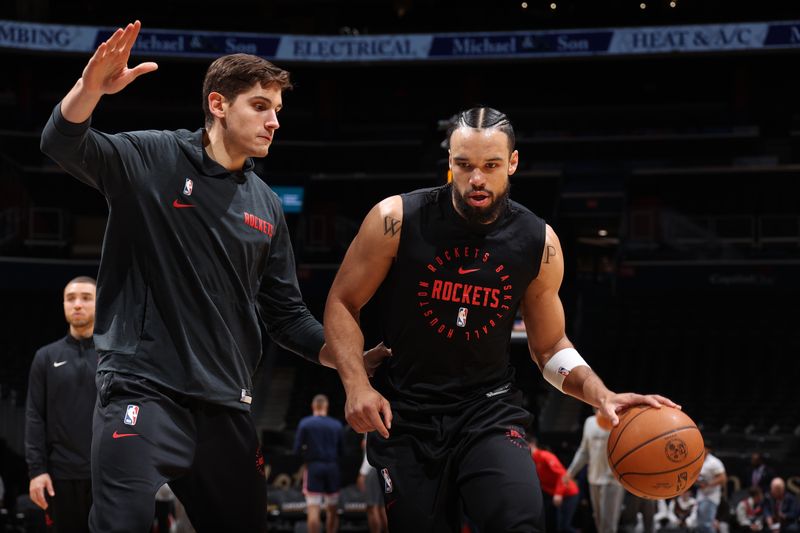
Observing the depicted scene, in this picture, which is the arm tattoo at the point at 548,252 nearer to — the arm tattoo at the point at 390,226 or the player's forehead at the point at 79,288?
the arm tattoo at the point at 390,226

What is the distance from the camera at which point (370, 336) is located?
27781mm

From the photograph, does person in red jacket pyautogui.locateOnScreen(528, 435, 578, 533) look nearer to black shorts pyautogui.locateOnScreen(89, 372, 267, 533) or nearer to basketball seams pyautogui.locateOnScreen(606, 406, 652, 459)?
basketball seams pyautogui.locateOnScreen(606, 406, 652, 459)

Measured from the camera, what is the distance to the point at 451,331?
4320mm

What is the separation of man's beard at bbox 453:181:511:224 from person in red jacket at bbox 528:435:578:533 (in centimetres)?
919

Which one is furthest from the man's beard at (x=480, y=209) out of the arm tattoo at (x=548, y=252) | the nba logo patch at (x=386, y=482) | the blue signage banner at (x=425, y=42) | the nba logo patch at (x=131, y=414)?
the blue signage banner at (x=425, y=42)

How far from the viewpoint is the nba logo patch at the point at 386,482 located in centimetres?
423

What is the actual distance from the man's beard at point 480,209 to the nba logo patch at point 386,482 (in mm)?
1086

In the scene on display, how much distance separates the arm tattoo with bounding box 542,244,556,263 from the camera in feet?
14.8

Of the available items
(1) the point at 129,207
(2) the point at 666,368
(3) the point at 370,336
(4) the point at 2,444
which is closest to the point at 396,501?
(1) the point at 129,207

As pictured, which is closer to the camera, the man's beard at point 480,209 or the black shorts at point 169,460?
the black shorts at point 169,460

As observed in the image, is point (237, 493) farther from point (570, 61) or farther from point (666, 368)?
point (570, 61)

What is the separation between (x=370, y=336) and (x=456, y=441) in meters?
23.6

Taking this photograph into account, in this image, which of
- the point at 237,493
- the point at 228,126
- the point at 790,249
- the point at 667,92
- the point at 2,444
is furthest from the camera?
the point at 667,92

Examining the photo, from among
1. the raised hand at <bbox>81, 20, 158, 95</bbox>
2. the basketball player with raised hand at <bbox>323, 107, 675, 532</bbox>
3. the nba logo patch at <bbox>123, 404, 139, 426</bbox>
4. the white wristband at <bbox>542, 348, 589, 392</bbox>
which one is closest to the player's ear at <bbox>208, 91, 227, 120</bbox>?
the raised hand at <bbox>81, 20, 158, 95</bbox>
